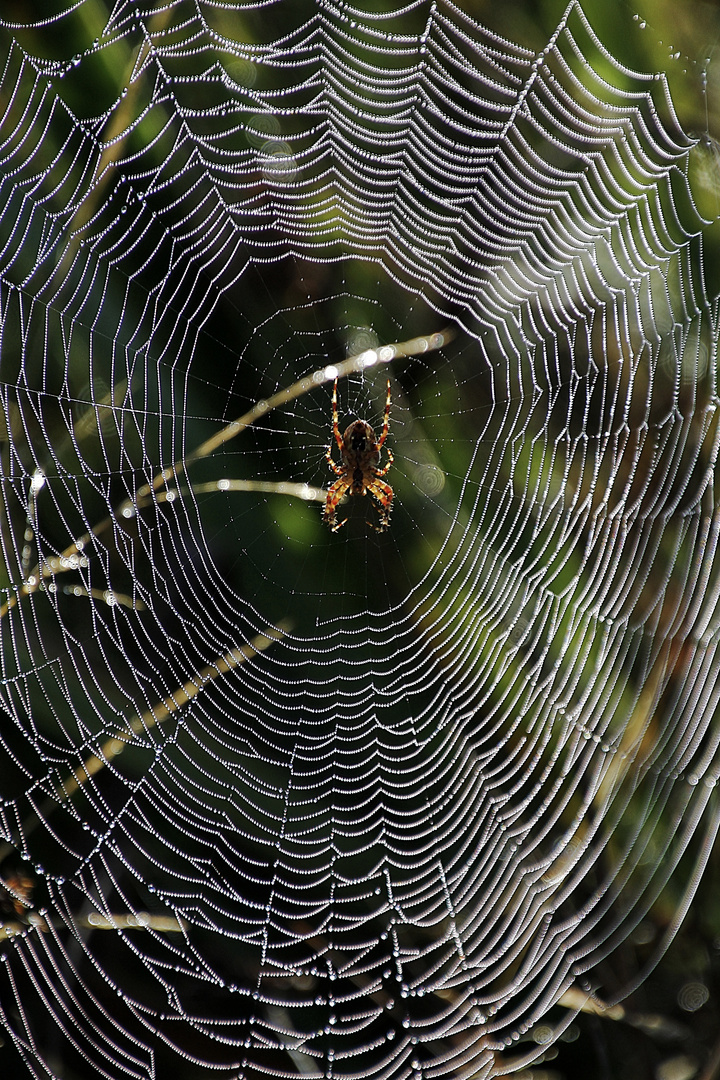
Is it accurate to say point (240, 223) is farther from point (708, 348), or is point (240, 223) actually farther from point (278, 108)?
point (708, 348)

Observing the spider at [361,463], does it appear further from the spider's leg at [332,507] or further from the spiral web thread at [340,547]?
the spiral web thread at [340,547]

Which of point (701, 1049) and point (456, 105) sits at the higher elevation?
point (456, 105)

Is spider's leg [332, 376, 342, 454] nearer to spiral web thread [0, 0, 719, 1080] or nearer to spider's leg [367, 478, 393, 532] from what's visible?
spiral web thread [0, 0, 719, 1080]

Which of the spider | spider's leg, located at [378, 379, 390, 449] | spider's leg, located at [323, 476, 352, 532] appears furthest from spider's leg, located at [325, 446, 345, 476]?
spider's leg, located at [378, 379, 390, 449]

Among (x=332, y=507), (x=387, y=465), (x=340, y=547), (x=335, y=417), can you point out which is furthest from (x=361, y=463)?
(x=340, y=547)

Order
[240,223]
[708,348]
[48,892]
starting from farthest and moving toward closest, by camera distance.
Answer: [240,223]
[708,348]
[48,892]

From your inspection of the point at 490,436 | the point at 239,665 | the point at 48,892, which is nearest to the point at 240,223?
the point at 490,436

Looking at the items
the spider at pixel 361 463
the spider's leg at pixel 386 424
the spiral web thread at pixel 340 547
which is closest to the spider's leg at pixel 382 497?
the spider at pixel 361 463
